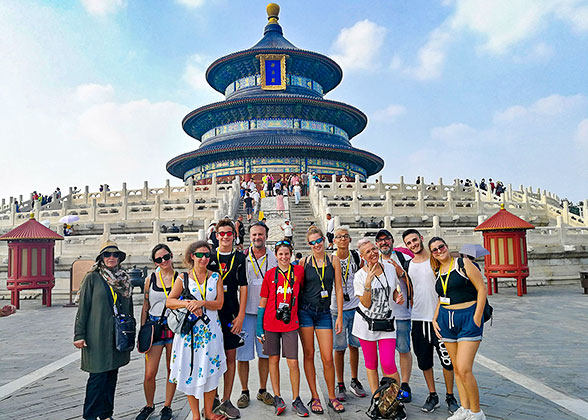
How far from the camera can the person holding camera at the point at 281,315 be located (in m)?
4.53

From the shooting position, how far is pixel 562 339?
7.55 meters

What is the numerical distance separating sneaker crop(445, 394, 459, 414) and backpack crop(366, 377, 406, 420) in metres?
0.55

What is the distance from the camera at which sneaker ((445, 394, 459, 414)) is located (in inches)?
175

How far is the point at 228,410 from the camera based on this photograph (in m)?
4.37

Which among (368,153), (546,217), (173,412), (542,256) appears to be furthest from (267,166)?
(173,412)

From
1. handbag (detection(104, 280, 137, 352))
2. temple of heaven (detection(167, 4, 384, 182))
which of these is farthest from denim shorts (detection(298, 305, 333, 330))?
temple of heaven (detection(167, 4, 384, 182))

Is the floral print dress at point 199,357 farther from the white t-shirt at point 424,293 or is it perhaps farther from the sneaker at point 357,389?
the white t-shirt at point 424,293

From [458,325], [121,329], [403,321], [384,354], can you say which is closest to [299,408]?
[384,354]

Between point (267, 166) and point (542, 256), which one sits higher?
point (267, 166)

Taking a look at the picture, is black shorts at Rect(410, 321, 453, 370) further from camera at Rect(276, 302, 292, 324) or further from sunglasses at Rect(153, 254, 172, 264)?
sunglasses at Rect(153, 254, 172, 264)

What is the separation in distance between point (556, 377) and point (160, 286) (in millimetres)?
4891

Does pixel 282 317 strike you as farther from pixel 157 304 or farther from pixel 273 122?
pixel 273 122

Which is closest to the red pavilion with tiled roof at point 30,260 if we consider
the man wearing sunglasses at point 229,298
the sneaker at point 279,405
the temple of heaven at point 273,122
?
the man wearing sunglasses at point 229,298

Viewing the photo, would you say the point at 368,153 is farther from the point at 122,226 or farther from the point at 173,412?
the point at 173,412
